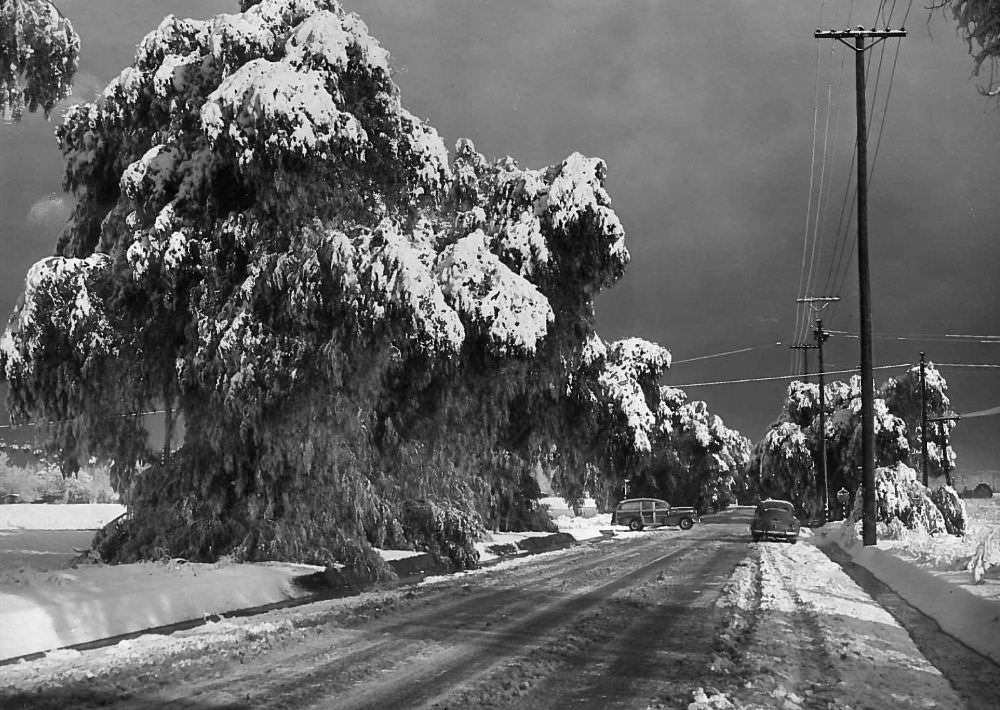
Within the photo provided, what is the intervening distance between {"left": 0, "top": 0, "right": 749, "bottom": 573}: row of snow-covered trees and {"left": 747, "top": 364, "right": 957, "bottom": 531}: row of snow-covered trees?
144ft

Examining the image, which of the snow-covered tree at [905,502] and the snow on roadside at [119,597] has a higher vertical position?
the snow-covered tree at [905,502]

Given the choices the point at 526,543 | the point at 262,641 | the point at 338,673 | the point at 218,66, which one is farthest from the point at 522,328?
the point at 526,543

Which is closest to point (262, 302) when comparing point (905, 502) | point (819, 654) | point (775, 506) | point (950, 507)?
point (819, 654)

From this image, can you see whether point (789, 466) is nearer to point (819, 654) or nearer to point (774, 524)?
point (774, 524)

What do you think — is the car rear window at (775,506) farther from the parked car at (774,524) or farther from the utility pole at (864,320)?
the utility pole at (864,320)

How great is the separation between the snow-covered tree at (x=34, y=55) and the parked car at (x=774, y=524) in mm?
28034

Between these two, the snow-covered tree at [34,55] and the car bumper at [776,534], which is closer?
the snow-covered tree at [34,55]

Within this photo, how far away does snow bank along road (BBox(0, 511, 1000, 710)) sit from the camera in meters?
6.55

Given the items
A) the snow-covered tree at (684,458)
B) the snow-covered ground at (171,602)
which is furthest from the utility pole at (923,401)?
the snow-covered ground at (171,602)

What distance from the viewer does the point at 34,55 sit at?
1048 cm

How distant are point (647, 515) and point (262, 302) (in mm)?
37639

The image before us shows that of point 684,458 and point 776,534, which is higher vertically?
point 684,458

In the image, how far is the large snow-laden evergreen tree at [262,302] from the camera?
1377cm

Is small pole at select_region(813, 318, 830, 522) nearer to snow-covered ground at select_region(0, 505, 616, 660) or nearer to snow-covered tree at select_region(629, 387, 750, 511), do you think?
snow-covered tree at select_region(629, 387, 750, 511)
